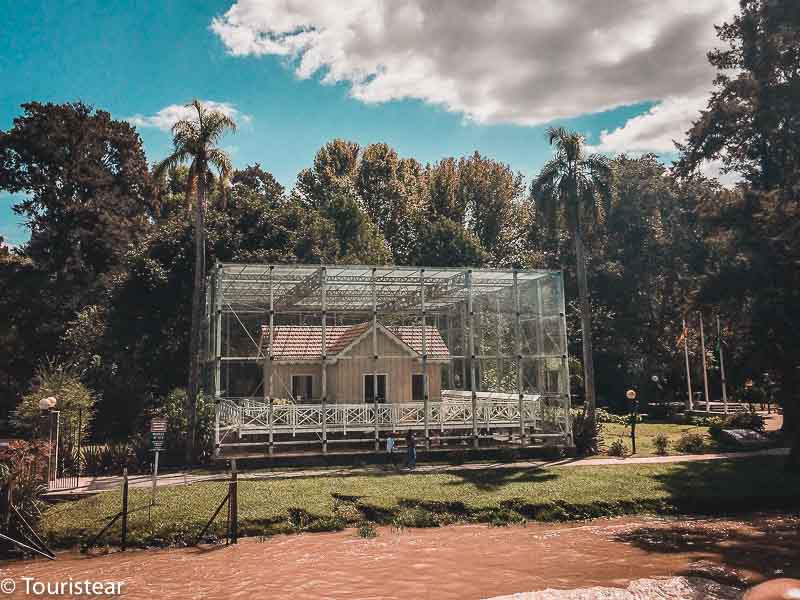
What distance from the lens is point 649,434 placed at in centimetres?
3212

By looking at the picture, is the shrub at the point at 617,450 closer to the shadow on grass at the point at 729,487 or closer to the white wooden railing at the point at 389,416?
the white wooden railing at the point at 389,416

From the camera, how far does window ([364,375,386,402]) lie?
27219mm

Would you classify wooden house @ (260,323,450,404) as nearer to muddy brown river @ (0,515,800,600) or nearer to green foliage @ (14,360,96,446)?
green foliage @ (14,360,96,446)

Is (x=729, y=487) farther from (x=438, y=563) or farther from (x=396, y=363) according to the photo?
(x=396, y=363)

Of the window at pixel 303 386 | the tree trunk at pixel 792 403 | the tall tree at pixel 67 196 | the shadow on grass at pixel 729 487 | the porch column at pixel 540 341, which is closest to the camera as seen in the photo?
the shadow on grass at pixel 729 487

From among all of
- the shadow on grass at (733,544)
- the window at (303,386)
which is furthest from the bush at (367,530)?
the window at (303,386)

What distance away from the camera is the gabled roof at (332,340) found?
2697 cm

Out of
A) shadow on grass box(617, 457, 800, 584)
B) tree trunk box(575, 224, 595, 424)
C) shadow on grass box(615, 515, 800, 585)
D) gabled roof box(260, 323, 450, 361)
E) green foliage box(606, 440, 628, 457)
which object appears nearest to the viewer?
shadow on grass box(615, 515, 800, 585)

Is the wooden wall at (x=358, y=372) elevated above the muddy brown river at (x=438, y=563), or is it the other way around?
the wooden wall at (x=358, y=372)

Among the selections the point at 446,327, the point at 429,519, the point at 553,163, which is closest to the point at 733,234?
the point at 553,163

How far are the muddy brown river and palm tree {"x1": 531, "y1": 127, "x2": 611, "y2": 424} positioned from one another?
42.4 ft

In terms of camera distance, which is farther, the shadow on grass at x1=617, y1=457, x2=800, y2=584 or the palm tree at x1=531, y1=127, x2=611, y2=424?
the palm tree at x1=531, y1=127, x2=611, y2=424

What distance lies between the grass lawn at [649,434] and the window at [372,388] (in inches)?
399

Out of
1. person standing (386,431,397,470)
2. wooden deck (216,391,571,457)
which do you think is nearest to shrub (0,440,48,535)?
wooden deck (216,391,571,457)
